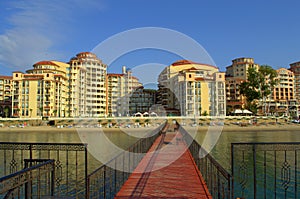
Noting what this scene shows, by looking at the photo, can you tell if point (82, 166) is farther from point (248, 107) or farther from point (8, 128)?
point (248, 107)

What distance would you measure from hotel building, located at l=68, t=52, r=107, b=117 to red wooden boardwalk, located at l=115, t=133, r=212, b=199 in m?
60.9

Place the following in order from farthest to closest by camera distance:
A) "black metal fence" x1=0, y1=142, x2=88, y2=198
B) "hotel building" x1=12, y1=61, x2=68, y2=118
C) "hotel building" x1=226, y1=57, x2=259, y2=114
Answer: "hotel building" x1=226, y1=57, x2=259, y2=114 → "hotel building" x1=12, y1=61, x2=68, y2=118 → "black metal fence" x1=0, y1=142, x2=88, y2=198

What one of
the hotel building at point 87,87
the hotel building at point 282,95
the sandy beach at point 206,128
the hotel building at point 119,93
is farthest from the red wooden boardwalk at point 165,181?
the hotel building at point 282,95

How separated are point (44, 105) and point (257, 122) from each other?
159 ft

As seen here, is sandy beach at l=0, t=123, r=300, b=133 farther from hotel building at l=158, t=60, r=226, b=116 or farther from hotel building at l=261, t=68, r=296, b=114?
hotel building at l=261, t=68, r=296, b=114

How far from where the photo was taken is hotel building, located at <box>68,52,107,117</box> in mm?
70375

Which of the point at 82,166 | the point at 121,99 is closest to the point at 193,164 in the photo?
the point at 82,166

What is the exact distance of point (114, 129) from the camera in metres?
53.5

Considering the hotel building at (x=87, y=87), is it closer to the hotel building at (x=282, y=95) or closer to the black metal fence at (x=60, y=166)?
the hotel building at (x=282, y=95)

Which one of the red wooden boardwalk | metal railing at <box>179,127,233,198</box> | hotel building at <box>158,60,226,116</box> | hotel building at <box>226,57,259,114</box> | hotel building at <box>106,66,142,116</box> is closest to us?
metal railing at <box>179,127,233,198</box>

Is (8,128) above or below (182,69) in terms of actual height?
below

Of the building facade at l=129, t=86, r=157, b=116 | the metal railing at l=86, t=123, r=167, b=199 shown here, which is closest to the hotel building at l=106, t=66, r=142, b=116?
the building facade at l=129, t=86, r=157, b=116

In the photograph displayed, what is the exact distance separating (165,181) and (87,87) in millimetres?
69435

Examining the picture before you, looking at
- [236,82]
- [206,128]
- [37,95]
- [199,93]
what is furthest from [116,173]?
[236,82]
